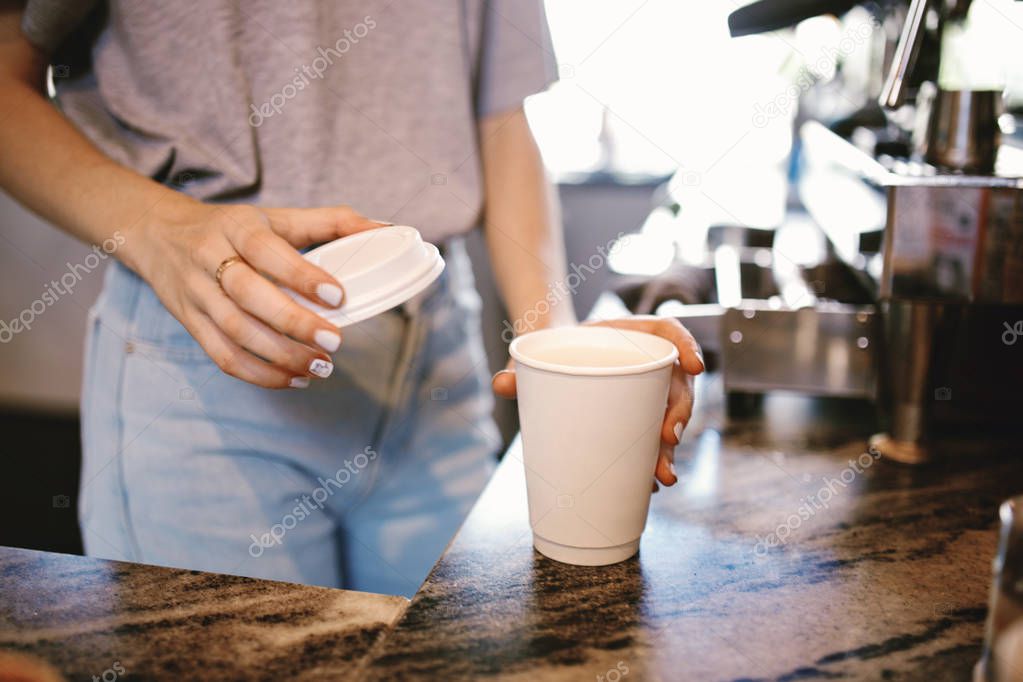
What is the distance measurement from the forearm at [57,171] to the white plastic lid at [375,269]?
0.19 meters

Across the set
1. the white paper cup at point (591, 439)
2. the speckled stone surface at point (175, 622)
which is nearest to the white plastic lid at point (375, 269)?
the white paper cup at point (591, 439)

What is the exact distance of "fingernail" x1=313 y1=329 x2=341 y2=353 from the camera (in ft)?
2.20

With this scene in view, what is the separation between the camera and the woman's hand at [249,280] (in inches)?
26.7

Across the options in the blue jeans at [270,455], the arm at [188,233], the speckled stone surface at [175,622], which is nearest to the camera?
the speckled stone surface at [175,622]

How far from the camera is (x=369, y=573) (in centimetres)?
106

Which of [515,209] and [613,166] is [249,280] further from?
[613,166]

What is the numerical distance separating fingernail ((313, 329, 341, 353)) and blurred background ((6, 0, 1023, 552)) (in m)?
1.87

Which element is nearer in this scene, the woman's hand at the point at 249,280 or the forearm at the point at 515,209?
the woman's hand at the point at 249,280

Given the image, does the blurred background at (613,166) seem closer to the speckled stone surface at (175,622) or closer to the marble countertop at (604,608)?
the marble countertop at (604,608)

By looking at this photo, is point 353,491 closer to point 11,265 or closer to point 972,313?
point 972,313

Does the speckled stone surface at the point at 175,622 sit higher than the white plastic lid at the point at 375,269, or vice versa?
the white plastic lid at the point at 375,269

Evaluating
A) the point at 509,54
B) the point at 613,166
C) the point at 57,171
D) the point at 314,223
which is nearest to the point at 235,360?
the point at 314,223

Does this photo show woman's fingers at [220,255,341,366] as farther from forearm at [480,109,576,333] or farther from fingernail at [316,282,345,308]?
forearm at [480,109,576,333]

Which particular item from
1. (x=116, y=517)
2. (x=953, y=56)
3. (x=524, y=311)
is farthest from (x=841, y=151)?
(x=116, y=517)
